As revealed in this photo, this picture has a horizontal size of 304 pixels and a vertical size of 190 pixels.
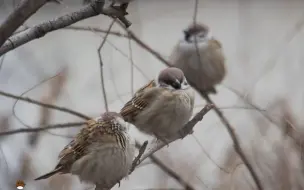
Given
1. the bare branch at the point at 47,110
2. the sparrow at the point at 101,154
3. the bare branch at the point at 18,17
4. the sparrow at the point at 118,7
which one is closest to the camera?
the bare branch at the point at 18,17

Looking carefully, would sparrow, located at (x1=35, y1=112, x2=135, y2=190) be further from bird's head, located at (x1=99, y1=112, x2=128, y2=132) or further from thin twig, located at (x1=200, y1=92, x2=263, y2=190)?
thin twig, located at (x1=200, y1=92, x2=263, y2=190)

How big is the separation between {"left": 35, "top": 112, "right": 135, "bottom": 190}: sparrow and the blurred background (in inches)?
3.2

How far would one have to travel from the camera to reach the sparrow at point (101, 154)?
2.40ft

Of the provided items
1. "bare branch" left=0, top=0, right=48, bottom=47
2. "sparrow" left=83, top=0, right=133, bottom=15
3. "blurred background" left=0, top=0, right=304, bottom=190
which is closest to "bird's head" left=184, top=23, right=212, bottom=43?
"blurred background" left=0, top=0, right=304, bottom=190

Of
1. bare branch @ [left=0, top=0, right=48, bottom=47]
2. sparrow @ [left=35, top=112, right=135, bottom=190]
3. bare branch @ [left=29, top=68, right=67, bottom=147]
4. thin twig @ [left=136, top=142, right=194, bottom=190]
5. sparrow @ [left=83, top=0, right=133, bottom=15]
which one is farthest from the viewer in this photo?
bare branch @ [left=29, top=68, right=67, bottom=147]

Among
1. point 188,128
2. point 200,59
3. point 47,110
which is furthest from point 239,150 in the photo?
point 47,110

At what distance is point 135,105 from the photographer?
2.74ft

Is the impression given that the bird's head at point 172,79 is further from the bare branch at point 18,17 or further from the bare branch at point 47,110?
the bare branch at point 18,17

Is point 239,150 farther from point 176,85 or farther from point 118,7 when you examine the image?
point 118,7

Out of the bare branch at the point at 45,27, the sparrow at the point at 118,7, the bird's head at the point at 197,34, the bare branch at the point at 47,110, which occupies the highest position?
the sparrow at the point at 118,7

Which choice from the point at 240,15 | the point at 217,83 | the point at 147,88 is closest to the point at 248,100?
the point at 217,83

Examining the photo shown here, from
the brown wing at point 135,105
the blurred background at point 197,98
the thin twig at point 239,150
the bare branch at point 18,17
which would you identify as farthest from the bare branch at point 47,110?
the bare branch at point 18,17

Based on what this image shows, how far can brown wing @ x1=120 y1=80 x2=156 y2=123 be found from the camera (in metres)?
0.83

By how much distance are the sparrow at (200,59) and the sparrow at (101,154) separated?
204 millimetres
